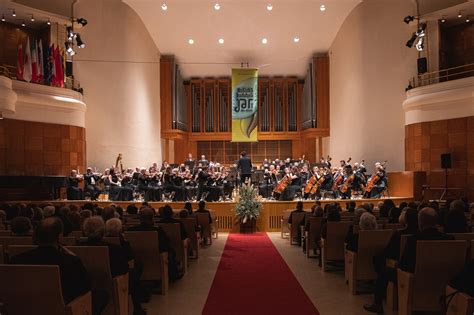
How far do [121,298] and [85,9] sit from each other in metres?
13.9

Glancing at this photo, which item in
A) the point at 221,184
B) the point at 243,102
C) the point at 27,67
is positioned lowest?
the point at 221,184

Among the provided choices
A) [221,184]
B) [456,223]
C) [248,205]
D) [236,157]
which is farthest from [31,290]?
[236,157]

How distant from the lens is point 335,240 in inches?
248

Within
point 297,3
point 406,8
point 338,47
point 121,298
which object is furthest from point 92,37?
point 121,298

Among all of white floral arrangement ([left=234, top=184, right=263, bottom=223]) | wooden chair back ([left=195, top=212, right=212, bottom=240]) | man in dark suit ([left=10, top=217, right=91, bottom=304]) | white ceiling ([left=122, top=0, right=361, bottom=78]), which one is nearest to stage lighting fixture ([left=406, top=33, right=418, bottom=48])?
white ceiling ([left=122, top=0, right=361, bottom=78])

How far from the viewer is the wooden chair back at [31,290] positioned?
282 centimetres

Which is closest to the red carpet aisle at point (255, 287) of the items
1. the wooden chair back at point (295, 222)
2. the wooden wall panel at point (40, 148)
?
the wooden chair back at point (295, 222)

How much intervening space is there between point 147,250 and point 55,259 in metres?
2.13

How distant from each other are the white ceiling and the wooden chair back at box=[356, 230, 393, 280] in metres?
13.2

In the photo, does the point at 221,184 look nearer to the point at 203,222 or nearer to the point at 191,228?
the point at 203,222

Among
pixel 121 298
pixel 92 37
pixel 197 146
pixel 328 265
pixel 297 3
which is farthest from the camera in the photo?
pixel 197 146

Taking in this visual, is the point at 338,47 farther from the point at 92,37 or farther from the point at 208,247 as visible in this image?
the point at 208,247

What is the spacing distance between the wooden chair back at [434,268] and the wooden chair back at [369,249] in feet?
3.89

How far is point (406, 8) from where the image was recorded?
15312mm
